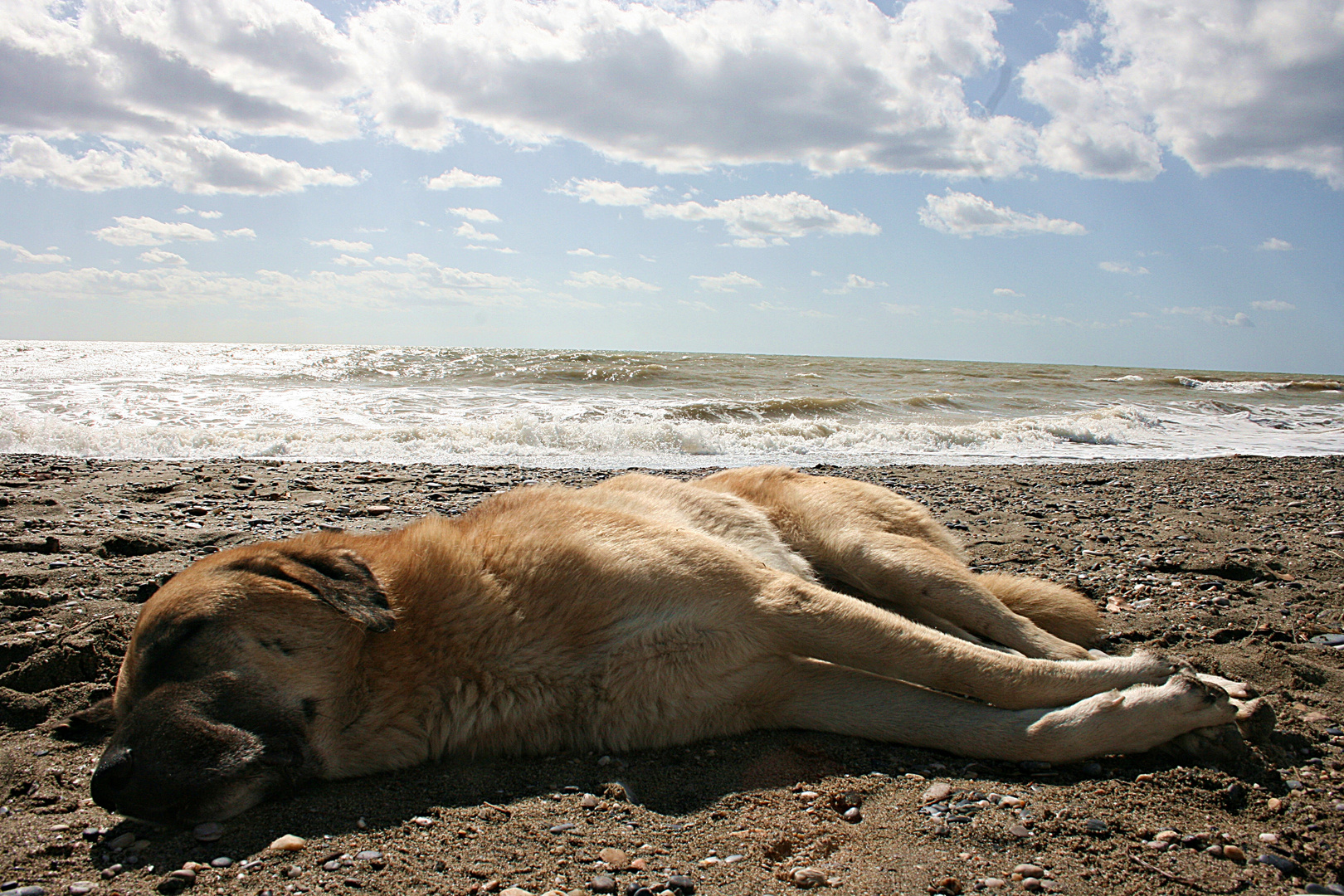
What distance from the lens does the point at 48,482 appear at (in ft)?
26.3

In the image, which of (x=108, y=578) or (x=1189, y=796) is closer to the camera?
(x=1189, y=796)

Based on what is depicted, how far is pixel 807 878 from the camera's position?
2121 mm

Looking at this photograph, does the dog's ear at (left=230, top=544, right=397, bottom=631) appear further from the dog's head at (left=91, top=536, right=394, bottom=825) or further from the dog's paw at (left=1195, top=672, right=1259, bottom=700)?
the dog's paw at (left=1195, top=672, right=1259, bottom=700)

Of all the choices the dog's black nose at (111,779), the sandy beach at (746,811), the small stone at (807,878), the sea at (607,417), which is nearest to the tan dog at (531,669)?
the dog's black nose at (111,779)

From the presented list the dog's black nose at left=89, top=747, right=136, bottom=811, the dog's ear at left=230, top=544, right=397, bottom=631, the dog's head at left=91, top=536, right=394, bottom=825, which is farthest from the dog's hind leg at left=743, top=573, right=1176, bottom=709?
the dog's black nose at left=89, top=747, right=136, bottom=811

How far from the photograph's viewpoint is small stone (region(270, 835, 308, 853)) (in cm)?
224

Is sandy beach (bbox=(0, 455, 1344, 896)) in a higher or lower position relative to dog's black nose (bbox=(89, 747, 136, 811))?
lower

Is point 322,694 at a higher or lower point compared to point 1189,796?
higher

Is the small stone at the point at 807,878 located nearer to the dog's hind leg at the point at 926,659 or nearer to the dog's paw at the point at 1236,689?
the dog's hind leg at the point at 926,659

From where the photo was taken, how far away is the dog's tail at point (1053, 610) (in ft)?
12.6

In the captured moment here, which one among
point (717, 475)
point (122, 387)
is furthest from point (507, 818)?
point (122, 387)

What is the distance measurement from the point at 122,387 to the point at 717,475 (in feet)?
66.0

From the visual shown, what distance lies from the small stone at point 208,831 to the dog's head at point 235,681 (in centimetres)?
4

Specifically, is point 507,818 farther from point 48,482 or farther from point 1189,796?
point 48,482
